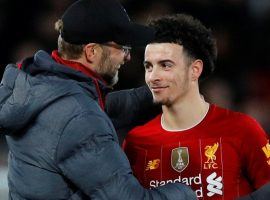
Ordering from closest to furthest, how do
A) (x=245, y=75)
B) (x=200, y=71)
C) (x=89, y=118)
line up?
(x=89, y=118) < (x=200, y=71) < (x=245, y=75)

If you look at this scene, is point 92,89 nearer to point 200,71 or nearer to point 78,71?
point 78,71

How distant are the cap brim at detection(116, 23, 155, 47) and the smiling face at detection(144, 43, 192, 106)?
411 millimetres

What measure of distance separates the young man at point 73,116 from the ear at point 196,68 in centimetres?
57

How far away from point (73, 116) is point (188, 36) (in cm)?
107

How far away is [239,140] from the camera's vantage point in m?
3.06

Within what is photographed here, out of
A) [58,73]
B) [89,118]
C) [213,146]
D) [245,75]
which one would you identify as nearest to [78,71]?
[58,73]

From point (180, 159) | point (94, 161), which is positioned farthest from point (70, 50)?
point (180, 159)

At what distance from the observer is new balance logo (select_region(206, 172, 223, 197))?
3020 mm

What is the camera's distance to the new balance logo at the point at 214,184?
3020 millimetres

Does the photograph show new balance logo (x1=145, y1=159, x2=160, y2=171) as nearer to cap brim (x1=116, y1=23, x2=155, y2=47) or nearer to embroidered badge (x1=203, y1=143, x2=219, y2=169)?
embroidered badge (x1=203, y1=143, x2=219, y2=169)

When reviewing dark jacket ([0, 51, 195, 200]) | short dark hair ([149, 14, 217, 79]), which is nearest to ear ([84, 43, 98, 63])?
dark jacket ([0, 51, 195, 200])

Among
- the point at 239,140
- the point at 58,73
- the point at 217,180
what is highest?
the point at 58,73

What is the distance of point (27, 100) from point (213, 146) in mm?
969

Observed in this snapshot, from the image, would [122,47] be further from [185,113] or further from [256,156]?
[256,156]
